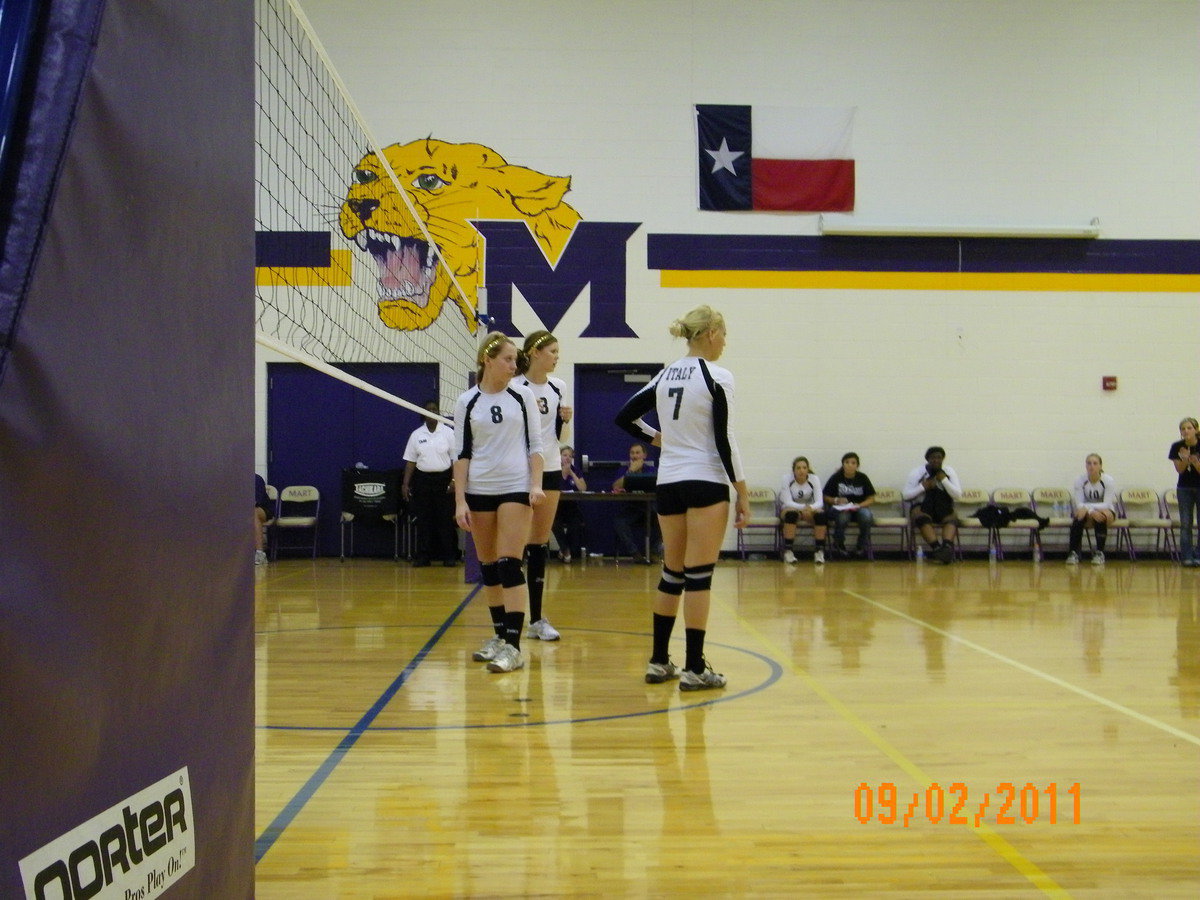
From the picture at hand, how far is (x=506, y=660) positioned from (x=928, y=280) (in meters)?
9.20

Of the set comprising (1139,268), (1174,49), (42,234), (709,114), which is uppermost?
(1174,49)

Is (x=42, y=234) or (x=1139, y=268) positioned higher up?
(x=1139, y=268)

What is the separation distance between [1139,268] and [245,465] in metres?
13.2

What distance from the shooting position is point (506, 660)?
511 cm

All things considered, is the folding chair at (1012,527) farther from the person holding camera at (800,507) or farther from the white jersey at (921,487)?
the person holding camera at (800,507)

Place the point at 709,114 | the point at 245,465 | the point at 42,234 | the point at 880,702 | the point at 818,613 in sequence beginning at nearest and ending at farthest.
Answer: the point at 42,234, the point at 245,465, the point at 880,702, the point at 818,613, the point at 709,114

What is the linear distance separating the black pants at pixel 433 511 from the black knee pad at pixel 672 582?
268 inches

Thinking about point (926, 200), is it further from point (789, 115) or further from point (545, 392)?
point (545, 392)

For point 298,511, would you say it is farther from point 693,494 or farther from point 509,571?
point 693,494

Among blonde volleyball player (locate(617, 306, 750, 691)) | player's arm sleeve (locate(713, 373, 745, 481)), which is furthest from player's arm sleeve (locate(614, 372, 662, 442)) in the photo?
player's arm sleeve (locate(713, 373, 745, 481))

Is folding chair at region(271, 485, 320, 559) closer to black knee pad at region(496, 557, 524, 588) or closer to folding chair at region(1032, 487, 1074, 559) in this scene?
black knee pad at region(496, 557, 524, 588)

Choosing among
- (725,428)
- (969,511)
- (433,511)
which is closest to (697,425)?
(725,428)

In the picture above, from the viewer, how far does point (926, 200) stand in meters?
12.7

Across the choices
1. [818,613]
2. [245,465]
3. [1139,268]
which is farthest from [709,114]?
[245,465]
